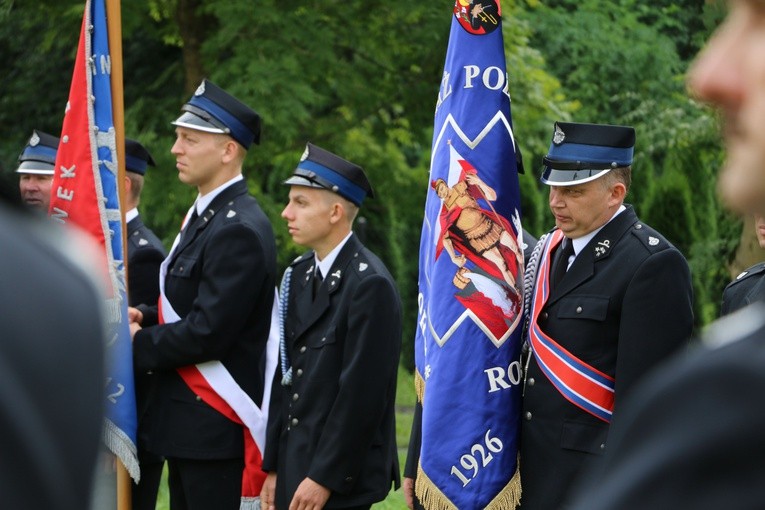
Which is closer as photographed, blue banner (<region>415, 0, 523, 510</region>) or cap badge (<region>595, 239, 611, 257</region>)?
cap badge (<region>595, 239, 611, 257</region>)

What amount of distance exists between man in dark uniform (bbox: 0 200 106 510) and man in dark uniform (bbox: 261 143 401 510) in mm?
3807

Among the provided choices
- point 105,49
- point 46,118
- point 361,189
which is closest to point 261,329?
point 361,189

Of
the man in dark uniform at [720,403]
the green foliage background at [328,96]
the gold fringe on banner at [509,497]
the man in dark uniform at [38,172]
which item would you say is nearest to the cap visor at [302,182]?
the gold fringe on banner at [509,497]

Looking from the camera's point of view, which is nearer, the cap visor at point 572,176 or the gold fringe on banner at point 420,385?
the cap visor at point 572,176

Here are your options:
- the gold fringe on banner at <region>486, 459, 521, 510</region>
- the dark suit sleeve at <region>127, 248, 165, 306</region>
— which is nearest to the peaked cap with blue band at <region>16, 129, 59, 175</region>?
the dark suit sleeve at <region>127, 248, 165, 306</region>

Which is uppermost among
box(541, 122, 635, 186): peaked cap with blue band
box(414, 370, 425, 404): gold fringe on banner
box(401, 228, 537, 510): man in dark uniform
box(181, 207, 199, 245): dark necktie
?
box(541, 122, 635, 186): peaked cap with blue band

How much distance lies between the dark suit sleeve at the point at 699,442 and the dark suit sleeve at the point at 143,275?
5199mm

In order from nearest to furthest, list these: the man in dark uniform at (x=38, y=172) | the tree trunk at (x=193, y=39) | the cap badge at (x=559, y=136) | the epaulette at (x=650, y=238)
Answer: the epaulette at (x=650, y=238) < the cap badge at (x=559, y=136) < the man in dark uniform at (x=38, y=172) < the tree trunk at (x=193, y=39)

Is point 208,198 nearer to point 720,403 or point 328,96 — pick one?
point 328,96

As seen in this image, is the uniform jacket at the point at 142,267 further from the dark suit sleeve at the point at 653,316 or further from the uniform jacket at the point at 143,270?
the dark suit sleeve at the point at 653,316

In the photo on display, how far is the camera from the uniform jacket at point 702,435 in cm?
103

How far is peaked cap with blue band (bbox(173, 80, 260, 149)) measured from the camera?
231 inches

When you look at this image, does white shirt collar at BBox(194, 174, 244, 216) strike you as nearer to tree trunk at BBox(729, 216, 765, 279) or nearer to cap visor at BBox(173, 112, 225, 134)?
cap visor at BBox(173, 112, 225, 134)

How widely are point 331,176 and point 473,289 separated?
105 centimetres
